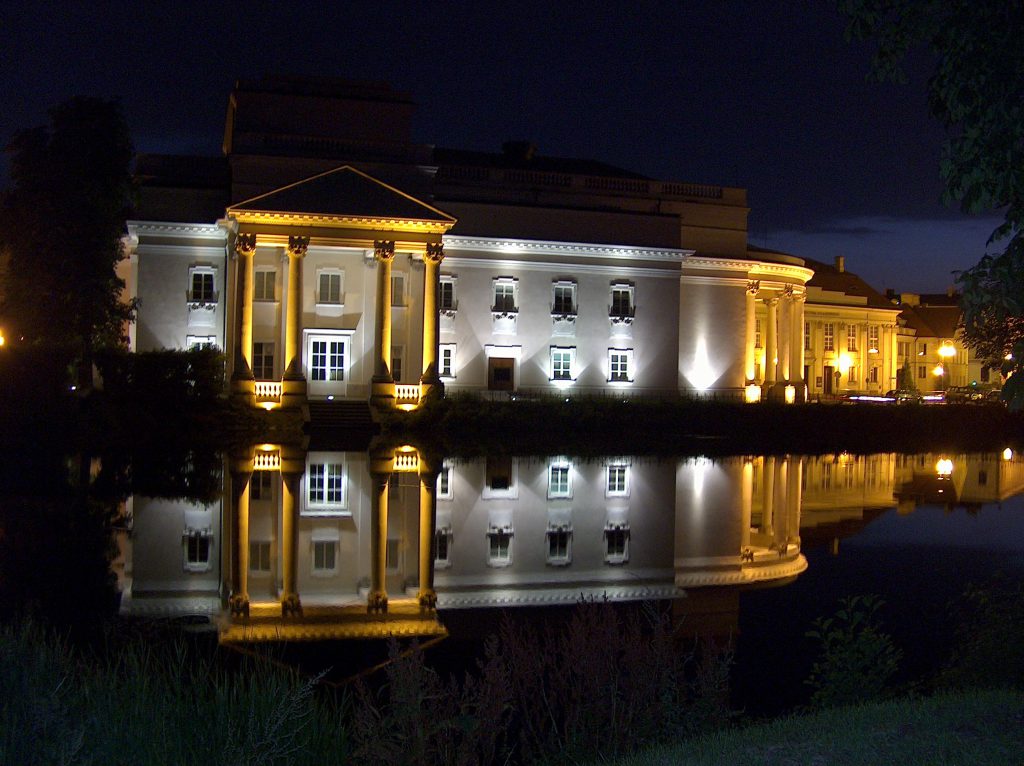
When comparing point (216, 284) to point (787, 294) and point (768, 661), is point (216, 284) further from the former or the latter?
point (768, 661)

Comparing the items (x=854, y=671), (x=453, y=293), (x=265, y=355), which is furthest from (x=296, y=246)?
(x=854, y=671)

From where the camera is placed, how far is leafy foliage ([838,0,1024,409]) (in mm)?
6582

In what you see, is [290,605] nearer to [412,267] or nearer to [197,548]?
[197,548]

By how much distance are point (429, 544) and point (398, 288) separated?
30.2 m

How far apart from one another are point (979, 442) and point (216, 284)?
108ft

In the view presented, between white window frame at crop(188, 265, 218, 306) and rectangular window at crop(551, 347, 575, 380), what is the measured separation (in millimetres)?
15149

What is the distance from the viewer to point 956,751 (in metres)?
5.96

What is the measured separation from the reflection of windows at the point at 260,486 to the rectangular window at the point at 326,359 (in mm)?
19220

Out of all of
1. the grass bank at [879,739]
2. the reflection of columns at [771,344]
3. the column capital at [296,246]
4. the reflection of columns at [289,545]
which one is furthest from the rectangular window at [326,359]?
the grass bank at [879,739]

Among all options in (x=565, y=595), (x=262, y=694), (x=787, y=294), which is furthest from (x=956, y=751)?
(x=787, y=294)

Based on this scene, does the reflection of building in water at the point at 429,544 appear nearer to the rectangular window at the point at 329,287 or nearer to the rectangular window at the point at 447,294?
the rectangular window at the point at 329,287

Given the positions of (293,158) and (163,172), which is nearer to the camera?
(293,158)

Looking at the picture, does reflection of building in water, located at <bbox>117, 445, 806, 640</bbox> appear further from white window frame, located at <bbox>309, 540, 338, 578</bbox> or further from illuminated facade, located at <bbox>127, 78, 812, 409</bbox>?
illuminated facade, located at <bbox>127, 78, 812, 409</bbox>

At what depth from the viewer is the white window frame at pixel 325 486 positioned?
19812 millimetres
